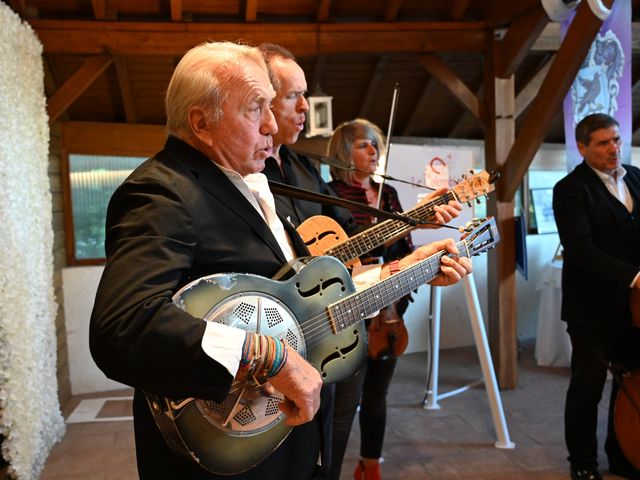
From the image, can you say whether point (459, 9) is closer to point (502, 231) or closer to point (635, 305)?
point (502, 231)

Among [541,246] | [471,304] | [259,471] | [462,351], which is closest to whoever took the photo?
[259,471]

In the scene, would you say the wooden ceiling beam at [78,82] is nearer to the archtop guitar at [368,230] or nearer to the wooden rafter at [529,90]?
the archtop guitar at [368,230]

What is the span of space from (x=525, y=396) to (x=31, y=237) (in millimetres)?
3428

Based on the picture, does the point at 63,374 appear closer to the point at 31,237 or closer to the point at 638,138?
the point at 31,237

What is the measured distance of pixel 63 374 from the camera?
4.84 metres

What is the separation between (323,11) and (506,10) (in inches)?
51.0

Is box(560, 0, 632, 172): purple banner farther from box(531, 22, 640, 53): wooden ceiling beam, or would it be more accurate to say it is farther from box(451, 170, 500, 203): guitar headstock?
box(451, 170, 500, 203): guitar headstock

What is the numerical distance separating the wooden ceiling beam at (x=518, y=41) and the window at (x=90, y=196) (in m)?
3.25

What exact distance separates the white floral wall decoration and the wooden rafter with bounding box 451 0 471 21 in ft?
9.61

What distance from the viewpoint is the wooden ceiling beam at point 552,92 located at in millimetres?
3543

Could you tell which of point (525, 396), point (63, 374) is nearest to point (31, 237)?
point (63, 374)

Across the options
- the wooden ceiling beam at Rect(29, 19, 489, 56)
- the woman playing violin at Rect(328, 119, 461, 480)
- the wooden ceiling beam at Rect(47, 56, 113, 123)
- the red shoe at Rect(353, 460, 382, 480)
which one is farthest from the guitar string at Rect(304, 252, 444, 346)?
the wooden ceiling beam at Rect(47, 56, 113, 123)

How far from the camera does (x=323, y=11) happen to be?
15.1 ft

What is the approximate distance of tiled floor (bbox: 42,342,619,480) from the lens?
3.29m
